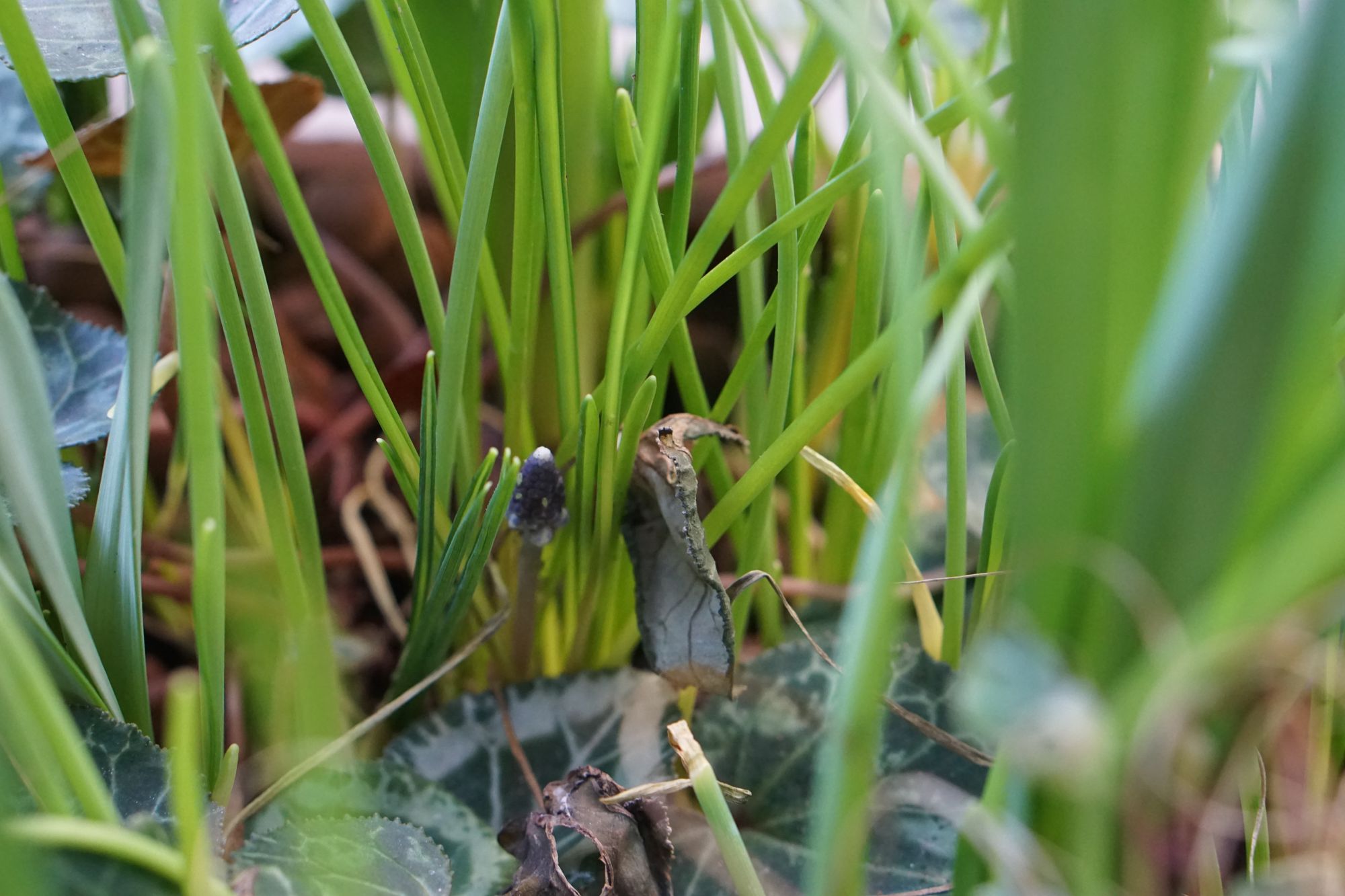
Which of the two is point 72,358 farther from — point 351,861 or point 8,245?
point 351,861

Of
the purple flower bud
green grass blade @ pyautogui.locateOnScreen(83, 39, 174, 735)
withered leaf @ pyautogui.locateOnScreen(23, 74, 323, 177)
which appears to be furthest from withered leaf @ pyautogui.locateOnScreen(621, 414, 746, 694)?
withered leaf @ pyautogui.locateOnScreen(23, 74, 323, 177)

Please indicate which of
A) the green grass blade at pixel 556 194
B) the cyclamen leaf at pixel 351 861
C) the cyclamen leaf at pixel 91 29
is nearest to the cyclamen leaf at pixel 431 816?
the cyclamen leaf at pixel 351 861

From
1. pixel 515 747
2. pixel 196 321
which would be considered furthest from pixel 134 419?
pixel 515 747

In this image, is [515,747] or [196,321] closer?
[196,321]

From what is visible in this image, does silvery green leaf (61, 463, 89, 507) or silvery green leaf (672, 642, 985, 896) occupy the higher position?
silvery green leaf (61, 463, 89, 507)

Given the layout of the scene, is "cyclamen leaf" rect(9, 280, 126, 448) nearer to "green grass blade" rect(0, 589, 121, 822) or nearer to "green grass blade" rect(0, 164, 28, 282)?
"green grass blade" rect(0, 164, 28, 282)

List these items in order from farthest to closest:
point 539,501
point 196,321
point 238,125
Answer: point 238,125
point 539,501
point 196,321
